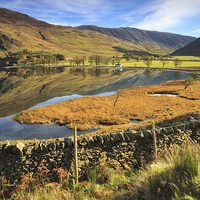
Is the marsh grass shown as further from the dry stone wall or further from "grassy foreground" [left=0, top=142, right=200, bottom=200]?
the dry stone wall

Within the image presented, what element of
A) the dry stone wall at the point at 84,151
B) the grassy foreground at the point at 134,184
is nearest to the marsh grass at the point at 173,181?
the grassy foreground at the point at 134,184

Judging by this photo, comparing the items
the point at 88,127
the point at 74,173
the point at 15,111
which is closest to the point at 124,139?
the point at 74,173

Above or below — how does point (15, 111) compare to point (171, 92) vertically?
below

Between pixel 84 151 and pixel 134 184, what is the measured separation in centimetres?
420

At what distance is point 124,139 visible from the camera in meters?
11.3

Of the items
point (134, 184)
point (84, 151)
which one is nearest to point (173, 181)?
point (134, 184)

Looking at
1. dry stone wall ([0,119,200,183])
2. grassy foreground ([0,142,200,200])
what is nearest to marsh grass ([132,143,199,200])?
grassy foreground ([0,142,200,200])

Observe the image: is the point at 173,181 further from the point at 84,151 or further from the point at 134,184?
the point at 84,151

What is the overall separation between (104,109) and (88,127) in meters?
8.50

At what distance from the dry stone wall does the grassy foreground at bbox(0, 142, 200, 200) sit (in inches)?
19.6

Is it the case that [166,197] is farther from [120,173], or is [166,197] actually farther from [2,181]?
[2,181]

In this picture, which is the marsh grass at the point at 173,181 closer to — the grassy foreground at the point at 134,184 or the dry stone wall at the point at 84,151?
the grassy foreground at the point at 134,184

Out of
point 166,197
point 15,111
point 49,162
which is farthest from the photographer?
point 15,111

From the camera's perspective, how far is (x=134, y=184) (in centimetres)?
732
